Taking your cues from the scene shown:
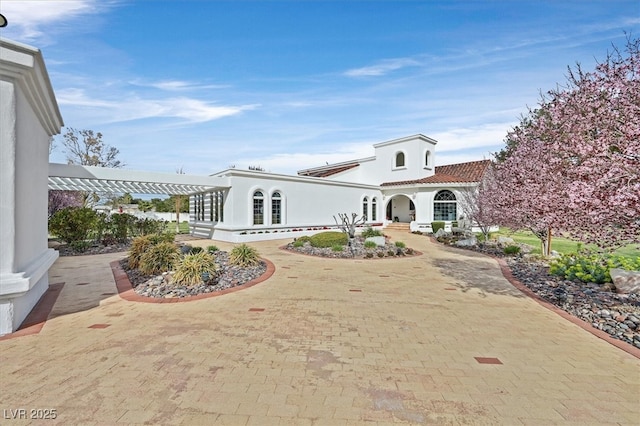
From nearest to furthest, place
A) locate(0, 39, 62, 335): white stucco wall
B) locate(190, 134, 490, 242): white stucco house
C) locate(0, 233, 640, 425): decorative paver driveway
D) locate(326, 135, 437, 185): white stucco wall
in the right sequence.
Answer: locate(0, 233, 640, 425): decorative paver driveway, locate(0, 39, 62, 335): white stucco wall, locate(190, 134, 490, 242): white stucco house, locate(326, 135, 437, 185): white stucco wall

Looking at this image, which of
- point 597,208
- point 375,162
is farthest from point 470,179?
point 597,208

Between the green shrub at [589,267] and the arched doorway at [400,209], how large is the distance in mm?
20743

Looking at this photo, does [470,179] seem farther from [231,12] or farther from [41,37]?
[41,37]

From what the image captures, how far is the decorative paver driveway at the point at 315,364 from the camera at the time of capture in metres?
3.11

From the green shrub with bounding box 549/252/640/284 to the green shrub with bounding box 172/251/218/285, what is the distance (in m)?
10.8

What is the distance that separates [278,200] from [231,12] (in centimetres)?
1224

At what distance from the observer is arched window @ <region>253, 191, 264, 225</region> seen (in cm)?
1914

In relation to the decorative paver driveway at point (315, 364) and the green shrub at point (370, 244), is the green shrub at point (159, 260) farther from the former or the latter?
the green shrub at point (370, 244)

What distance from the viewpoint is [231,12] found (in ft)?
31.2

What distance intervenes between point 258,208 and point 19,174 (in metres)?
14.3

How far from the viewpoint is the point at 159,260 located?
9.39 m

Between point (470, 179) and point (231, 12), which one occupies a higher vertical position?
point (231, 12)

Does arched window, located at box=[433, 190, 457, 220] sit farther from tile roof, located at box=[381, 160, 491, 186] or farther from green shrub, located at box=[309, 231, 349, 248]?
green shrub, located at box=[309, 231, 349, 248]

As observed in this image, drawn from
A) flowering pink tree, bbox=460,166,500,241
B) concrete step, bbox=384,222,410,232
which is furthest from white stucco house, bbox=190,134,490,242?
flowering pink tree, bbox=460,166,500,241
